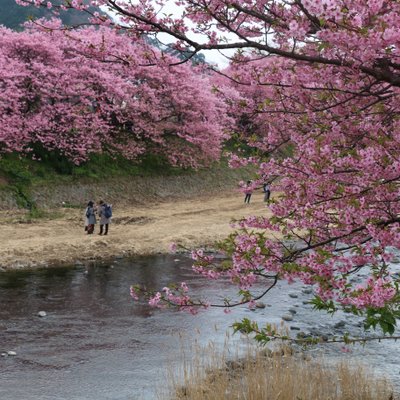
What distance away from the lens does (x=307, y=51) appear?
7477mm

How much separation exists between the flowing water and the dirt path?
7.23 feet

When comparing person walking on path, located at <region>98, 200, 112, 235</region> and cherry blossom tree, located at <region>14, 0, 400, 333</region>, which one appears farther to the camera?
person walking on path, located at <region>98, 200, 112, 235</region>

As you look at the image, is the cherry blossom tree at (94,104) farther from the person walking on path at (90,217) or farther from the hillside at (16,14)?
the hillside at (16,14)

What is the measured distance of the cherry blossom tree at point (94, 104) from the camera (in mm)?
32219

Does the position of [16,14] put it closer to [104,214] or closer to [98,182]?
[98,182]

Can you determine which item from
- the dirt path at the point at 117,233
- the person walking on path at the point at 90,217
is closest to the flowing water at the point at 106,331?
the dirt path at the point at 117,233

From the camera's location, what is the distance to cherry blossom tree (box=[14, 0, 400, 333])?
4.82 m

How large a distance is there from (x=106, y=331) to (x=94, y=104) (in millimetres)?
29205

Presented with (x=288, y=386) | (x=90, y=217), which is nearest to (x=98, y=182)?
(x=90, y=217)

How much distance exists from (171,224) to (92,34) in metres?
19.2

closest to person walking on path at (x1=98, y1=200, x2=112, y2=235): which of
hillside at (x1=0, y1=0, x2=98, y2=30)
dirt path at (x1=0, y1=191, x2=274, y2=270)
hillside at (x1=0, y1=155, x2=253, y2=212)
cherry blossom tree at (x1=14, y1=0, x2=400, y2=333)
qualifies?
dirt path at (x1=0, y1=191, x2=274, y2=270)

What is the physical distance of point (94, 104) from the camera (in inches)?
1532

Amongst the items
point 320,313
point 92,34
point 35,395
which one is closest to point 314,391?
point 35,395

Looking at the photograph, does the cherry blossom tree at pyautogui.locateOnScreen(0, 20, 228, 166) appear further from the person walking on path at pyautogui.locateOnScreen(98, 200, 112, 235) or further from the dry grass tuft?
the dry grass tuft
